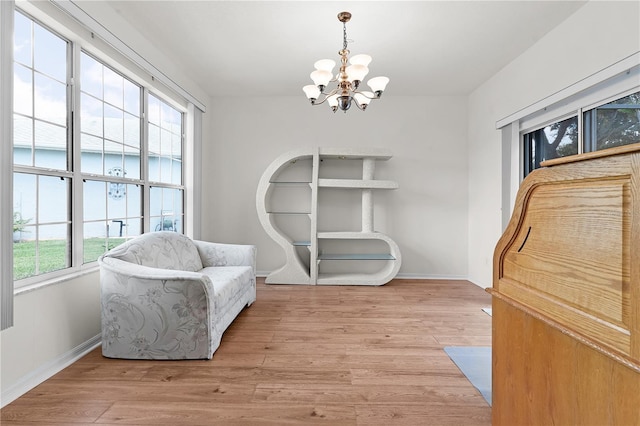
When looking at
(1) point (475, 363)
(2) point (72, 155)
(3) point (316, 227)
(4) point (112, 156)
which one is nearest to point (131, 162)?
(4) point (112, 156)

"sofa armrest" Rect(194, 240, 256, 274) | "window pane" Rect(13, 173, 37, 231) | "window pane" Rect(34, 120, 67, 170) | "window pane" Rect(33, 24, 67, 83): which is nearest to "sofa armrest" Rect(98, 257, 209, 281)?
"window pane" Rect(13, 173, 37, 231)

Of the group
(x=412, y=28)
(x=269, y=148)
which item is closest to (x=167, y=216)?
(x=269, y=148)

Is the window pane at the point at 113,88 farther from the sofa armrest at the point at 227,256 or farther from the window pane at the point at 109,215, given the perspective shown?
the sofa armrest at the point at 227,256

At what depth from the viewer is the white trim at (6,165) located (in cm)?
171

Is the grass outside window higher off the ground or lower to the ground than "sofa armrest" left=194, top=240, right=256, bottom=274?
higher

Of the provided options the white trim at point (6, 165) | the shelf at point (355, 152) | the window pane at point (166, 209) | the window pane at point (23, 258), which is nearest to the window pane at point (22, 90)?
the white trim at point (6, 165)

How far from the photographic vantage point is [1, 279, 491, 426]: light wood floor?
5.45 ft

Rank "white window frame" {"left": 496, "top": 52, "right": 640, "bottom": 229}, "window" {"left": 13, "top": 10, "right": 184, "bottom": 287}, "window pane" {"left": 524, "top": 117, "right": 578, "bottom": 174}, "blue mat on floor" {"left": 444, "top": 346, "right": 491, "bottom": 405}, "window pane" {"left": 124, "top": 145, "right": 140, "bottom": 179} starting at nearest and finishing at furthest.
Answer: "blue mat on floor" {"left": 444, "top": 346, "right": 491, "bottom": 405} < "window" {"left": 13, "top": 10, "right": 184, "bottom": 287} < "white window frame" {"left": 496, "top": 52, "right": 640, "bottom": 229} < "window pane" {"left": 524, "top": 117, "right": 578, "bottom": 174} < "window pane" {"left": 124, "top": 145, "right": 140, "bottom": 179}

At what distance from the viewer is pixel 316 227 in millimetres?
4434

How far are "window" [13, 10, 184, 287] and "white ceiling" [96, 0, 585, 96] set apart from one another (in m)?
0.65

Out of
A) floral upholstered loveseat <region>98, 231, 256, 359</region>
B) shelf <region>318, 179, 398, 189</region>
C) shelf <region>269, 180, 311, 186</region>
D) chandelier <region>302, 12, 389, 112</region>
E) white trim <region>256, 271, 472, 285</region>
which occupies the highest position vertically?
chandelier <region>302, 12, 389, 112</region>

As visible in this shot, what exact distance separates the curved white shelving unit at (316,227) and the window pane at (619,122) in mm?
2145

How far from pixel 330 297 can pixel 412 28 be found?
9.29 feet

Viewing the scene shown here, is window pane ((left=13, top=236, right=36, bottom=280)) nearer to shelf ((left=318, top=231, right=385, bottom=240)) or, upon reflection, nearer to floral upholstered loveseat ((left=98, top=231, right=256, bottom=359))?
floral upholstered loveseat ((left=98, top=231, right=256, bottom=359))
